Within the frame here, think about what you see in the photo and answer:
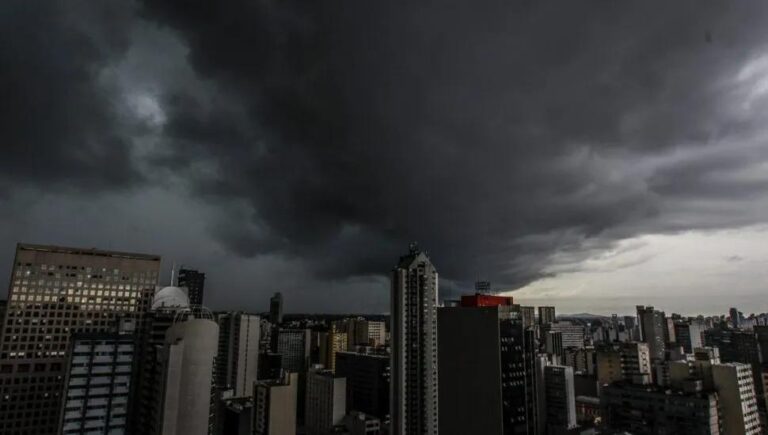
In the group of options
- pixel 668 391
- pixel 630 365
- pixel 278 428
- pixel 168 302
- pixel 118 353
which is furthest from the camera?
pixel 630 365

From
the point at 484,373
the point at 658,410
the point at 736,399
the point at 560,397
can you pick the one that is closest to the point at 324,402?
the point at 484,373

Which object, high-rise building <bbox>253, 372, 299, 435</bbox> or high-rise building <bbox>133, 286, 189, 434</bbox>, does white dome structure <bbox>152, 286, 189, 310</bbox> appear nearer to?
high-rise building <bbox>133, 286, 189, 434</bbox>

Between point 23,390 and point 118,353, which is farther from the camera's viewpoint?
point 23,390

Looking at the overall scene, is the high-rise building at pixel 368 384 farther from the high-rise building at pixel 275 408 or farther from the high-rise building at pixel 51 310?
the high-rise building at pixel 51 310

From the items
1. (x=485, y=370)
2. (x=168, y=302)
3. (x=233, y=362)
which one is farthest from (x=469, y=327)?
(x=233, y=362)

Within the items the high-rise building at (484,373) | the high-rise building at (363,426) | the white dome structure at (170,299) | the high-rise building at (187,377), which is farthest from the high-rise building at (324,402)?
the high-rise building at (187,377)

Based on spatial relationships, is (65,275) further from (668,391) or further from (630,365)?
(630,365)
